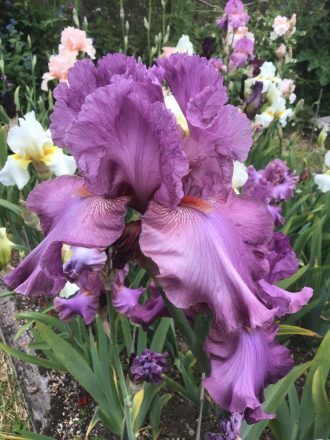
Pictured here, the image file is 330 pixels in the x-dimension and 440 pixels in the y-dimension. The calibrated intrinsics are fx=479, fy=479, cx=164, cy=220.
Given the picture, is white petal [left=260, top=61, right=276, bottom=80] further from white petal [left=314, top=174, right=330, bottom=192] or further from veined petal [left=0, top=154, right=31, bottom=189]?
veined petal [left=0, top=154, right=31, bottom=189]

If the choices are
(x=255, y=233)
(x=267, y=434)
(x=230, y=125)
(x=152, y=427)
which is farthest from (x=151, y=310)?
(x=267, y=434)

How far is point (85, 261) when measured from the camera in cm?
123

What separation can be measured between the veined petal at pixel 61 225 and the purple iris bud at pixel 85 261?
0.61ft

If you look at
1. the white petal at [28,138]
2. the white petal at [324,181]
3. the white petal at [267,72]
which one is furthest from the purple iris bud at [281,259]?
the white petal at [267,72]

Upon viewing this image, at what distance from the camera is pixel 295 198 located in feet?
10.2

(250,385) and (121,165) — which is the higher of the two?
(121,165)

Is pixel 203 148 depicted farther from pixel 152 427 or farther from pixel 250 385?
pixel 152 427

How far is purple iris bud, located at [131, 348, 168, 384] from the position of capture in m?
1.31

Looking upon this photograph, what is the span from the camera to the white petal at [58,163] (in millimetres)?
2100

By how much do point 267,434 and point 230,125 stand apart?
57.0 inches

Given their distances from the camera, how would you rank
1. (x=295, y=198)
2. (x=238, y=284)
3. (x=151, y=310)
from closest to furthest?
(x=238, y=284)
(x=151, y=310)
(x=295, y=198)

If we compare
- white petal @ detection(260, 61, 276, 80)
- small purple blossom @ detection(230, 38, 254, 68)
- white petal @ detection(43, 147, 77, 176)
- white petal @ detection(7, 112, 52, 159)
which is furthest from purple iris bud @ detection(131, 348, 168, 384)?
small purple blossom @ detection(230, 38, 254, 68)

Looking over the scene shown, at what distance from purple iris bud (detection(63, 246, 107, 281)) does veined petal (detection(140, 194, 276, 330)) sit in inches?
15.1

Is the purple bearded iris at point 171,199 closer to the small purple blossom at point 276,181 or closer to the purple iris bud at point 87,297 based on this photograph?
the purple iris bud at point 87,297
